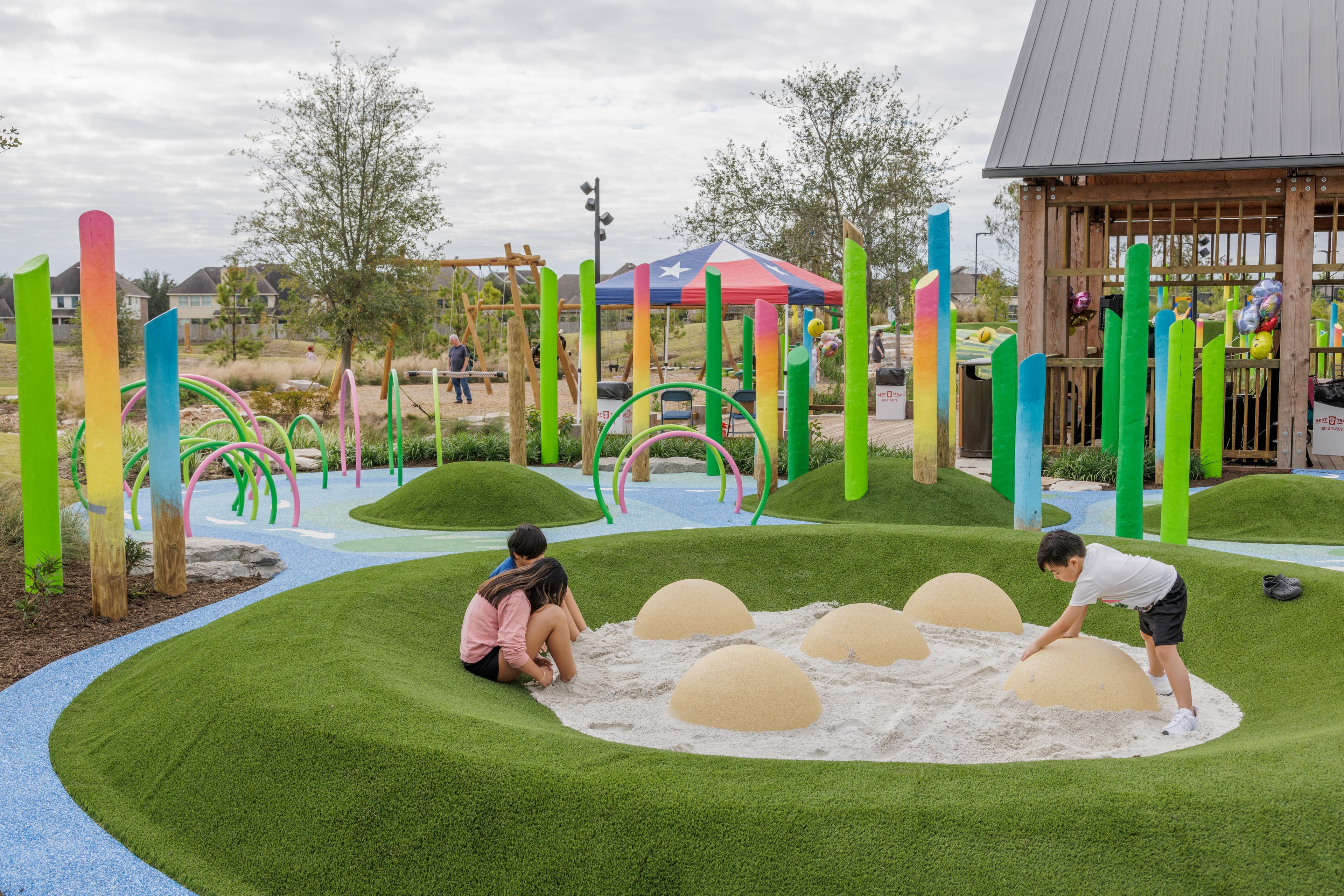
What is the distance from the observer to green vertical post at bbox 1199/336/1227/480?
1280 centimetres

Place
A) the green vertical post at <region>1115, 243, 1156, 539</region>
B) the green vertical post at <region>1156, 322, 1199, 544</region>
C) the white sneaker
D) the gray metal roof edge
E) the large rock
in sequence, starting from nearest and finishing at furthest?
the white sneaker, the large rock, the green vertical post at <region>1156, 322, 1199, 544</region>, the green vertical post at <region>1115, 243, 1156, 539</region>, the gray metal roof edge

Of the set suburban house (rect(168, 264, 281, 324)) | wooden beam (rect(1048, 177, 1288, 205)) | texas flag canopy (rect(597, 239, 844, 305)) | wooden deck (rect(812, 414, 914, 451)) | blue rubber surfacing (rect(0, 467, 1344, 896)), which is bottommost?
blue rubber surfacing (rect(0, 467, 1344, 896))

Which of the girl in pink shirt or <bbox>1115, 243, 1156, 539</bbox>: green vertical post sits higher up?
<bbox>1115, 243, 1156, 539</bbox>: green vertical post

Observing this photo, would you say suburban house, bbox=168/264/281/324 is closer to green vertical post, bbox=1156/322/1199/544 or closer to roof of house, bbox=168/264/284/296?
roof of house, bbox=168/264/284/296

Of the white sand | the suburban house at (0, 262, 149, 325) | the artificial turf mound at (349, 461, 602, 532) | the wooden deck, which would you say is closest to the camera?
the white sand

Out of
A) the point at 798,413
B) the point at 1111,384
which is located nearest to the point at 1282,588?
the point at 798,413

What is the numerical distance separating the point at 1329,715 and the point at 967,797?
7.07 feet

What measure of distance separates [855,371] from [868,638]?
5054mm

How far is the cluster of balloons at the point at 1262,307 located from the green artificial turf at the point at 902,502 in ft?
17.1

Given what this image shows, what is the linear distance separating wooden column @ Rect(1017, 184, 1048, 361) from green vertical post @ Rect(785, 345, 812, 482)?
4373 millimetres

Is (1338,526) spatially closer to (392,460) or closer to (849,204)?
(392,460)

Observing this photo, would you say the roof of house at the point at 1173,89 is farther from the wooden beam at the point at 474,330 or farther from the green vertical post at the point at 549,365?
the wooden beam at the point at 474,330

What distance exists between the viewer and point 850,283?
398 inches

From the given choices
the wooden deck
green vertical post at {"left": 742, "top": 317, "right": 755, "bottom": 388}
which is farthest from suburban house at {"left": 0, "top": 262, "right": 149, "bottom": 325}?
A: the wooden deck
